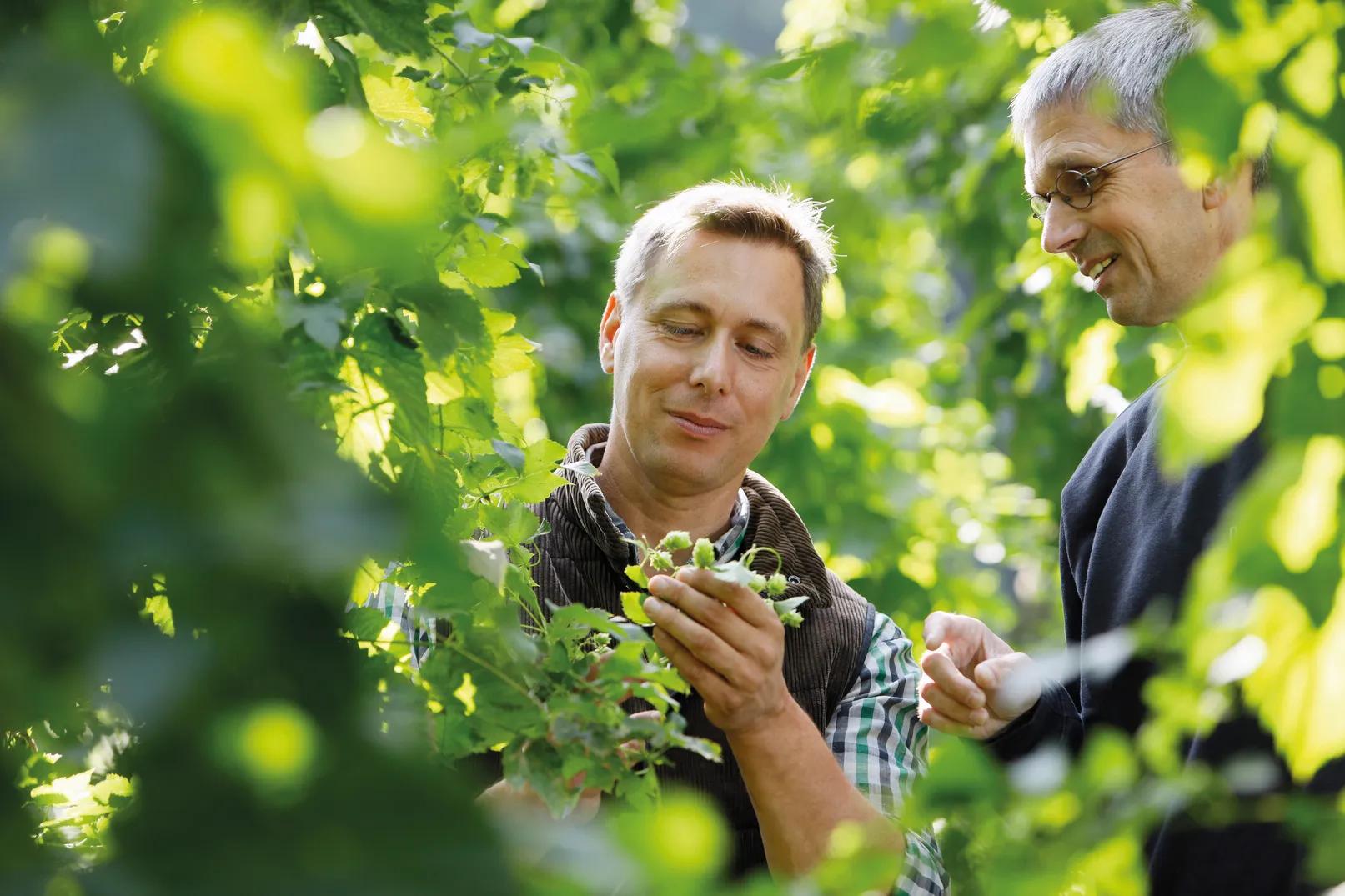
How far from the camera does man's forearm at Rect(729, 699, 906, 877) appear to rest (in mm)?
1844

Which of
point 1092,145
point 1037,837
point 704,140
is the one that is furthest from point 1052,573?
point 1037,837

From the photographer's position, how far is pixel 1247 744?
1.96m

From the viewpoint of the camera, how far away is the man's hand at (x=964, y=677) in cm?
203

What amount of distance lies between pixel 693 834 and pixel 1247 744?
1.68 metres

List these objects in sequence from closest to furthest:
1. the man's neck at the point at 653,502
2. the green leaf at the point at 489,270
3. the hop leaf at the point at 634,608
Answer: the green leaf at the point at 489,270 → the hop leaf at the point at 634,608 → the man's neck at the point at 653,502

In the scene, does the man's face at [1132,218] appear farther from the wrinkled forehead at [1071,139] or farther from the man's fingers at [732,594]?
the man's fingers at [732,594]

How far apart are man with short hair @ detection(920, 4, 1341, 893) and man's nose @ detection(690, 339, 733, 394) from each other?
1.75 ft

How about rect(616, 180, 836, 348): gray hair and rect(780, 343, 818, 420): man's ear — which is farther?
rect(780, 343, 818, 420): man's ear

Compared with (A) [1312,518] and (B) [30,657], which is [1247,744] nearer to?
(A) [1312,518]

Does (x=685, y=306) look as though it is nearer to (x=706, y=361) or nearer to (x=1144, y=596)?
(x=706, y=361)

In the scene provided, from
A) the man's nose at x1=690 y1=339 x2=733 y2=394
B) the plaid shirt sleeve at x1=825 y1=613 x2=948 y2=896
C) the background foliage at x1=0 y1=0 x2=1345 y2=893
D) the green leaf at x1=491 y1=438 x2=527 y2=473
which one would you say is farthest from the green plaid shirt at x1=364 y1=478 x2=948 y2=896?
the background foliage at x1=0 y1=0 x2=1345 y2=893

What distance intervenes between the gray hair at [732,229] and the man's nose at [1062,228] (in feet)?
1.33

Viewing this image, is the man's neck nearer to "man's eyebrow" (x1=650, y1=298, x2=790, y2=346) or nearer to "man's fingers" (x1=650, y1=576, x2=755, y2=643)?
"man's eyebrow" (x1=650, y1=298, x2=790, y2=346)

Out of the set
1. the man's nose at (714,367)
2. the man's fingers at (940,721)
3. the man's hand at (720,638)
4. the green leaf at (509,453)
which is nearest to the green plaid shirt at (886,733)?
the man's fingers at (940,721)
